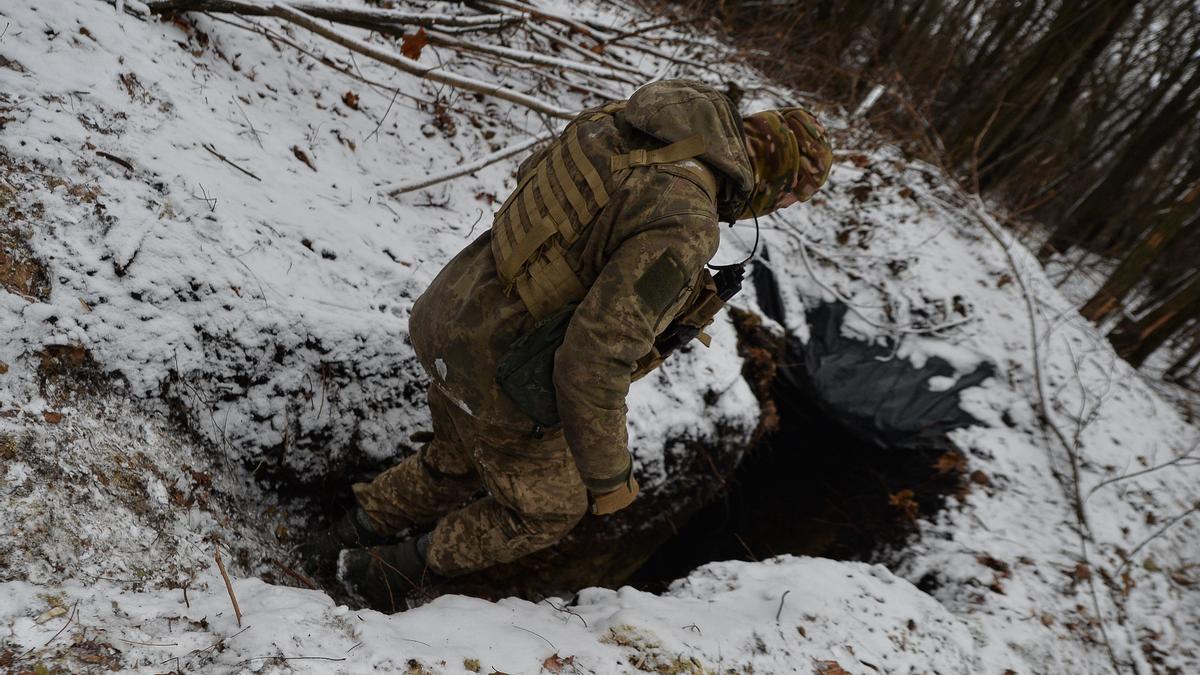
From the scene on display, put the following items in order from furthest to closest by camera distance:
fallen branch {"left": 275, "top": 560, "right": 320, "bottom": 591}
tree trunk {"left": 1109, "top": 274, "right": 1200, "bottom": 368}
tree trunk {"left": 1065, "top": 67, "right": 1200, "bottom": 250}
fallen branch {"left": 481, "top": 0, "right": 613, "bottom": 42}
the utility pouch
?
tree trunk {"left": 1065, "top": 67, "right": 1200, "bottom": 250}
tree trunk {"left": 1109, "top": 274, "right": 1200, "bottom": 368}
fallen branch {"left": 481, "top": 0, "right": 613, "bottom": 42}
fallen branch {"left": 275, "top": 560, "right": 320, "bottom": 591}
the utility pouch

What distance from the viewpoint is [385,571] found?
2379mm

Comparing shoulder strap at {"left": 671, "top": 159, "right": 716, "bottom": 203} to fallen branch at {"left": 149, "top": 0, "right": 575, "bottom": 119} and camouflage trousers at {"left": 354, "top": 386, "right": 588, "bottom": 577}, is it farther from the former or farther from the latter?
fallen branch at {"left": 149, "top": 0, "right": 575, "bottom": 119}

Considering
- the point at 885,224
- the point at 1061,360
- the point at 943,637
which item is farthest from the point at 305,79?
the point at 1061,360

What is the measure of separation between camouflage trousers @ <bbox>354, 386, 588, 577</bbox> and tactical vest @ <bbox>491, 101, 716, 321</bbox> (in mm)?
532

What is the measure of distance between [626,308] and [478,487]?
4.60 ft

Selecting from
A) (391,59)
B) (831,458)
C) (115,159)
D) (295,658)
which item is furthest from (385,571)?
(831,458)

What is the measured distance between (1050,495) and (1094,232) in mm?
9794

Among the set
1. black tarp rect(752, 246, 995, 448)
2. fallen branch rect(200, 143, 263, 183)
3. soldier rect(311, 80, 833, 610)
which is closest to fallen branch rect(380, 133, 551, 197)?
fallen branch rect(200, 143, 263, 183)

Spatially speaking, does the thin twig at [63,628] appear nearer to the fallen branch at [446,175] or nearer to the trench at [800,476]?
the trench at [800,476]

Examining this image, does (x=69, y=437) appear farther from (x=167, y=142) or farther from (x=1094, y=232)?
(x=1094, y=232)

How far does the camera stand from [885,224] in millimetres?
5531

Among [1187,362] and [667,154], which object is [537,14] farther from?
[1187,362]

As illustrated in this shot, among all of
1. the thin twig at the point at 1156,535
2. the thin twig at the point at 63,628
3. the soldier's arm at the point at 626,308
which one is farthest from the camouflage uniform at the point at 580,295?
the thin twig at the point at 1156,535

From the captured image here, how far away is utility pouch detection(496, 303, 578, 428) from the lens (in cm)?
163
